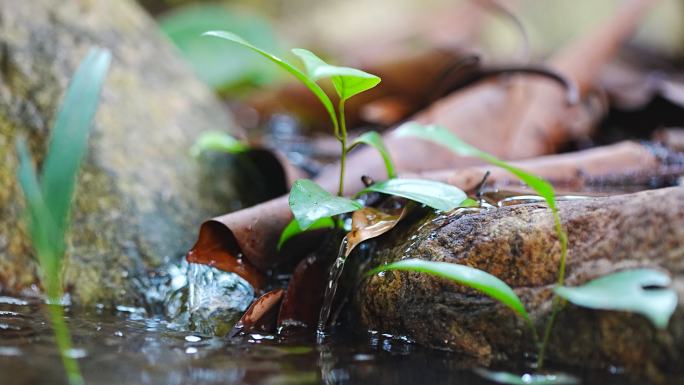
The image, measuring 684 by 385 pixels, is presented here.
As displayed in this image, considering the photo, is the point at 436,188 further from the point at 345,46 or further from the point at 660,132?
the point at 345,46

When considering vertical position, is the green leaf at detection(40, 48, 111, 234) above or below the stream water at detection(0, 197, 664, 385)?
above

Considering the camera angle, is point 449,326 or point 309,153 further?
point 309,153

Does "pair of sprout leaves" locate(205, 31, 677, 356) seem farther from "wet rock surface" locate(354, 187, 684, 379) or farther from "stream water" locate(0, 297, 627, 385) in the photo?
"stream water" locate(0, 297, 627, 385)

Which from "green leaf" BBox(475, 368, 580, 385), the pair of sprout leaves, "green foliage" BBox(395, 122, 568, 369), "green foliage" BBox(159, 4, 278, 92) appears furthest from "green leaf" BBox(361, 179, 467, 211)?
"green foliage" BBox(159, 4, 278, 92)

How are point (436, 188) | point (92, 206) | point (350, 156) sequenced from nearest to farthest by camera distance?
point (436, 188) → point (92, 206) → point (350, 156)

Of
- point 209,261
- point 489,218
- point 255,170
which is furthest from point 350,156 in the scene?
point 489,218

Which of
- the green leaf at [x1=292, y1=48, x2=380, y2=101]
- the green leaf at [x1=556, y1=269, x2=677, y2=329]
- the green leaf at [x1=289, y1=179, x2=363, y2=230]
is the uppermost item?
the green leaf at [x1=292, y1=48, x2=380, y2=101]

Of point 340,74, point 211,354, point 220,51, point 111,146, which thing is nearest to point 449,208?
point 340,74
